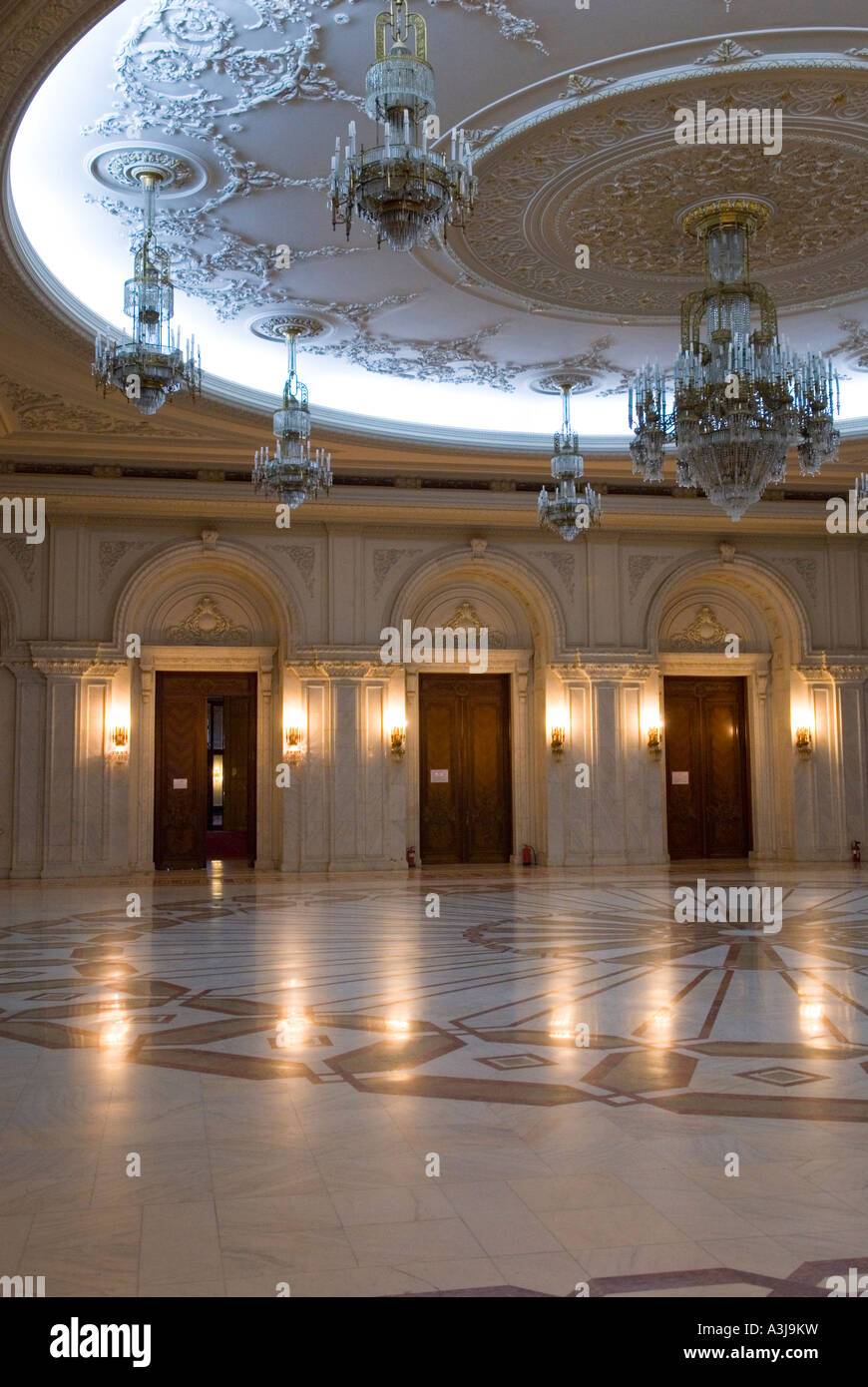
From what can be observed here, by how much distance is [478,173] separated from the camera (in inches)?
326

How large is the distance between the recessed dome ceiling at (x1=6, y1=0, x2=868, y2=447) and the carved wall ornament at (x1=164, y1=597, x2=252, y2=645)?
13.9 ft

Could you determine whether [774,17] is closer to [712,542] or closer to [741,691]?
[712,542]

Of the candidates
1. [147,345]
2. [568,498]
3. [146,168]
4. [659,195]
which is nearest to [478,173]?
[659,195]

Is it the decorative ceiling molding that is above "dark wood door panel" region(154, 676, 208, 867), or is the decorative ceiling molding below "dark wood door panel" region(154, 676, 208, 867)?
above

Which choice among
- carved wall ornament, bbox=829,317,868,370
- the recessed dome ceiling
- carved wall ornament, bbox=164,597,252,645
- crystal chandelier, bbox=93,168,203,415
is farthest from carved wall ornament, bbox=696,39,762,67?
carved wall ornament, bbox=164,597,252,645

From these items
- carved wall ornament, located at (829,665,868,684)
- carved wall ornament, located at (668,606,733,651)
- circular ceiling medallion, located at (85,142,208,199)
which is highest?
circular ceiling medallion, located at (85,142,208,199)

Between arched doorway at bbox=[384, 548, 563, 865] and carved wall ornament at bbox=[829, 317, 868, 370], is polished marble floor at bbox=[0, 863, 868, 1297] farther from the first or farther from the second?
arched doorway at bbox=[384, 548, 563, 865]

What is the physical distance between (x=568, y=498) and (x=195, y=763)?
679 centimetres

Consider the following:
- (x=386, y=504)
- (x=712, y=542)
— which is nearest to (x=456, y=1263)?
(x=386, y=504)

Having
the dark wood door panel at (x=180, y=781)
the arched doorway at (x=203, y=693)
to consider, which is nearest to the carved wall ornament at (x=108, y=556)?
the arched doorway at (x=203, y=693)

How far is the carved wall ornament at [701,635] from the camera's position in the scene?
17.4m

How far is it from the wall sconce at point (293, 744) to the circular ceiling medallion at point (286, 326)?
17.7 feet

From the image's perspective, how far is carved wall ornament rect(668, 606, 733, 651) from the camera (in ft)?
57.1

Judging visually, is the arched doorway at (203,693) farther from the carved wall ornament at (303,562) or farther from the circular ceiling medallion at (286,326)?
the circular ceiling medallion at (286,326)
